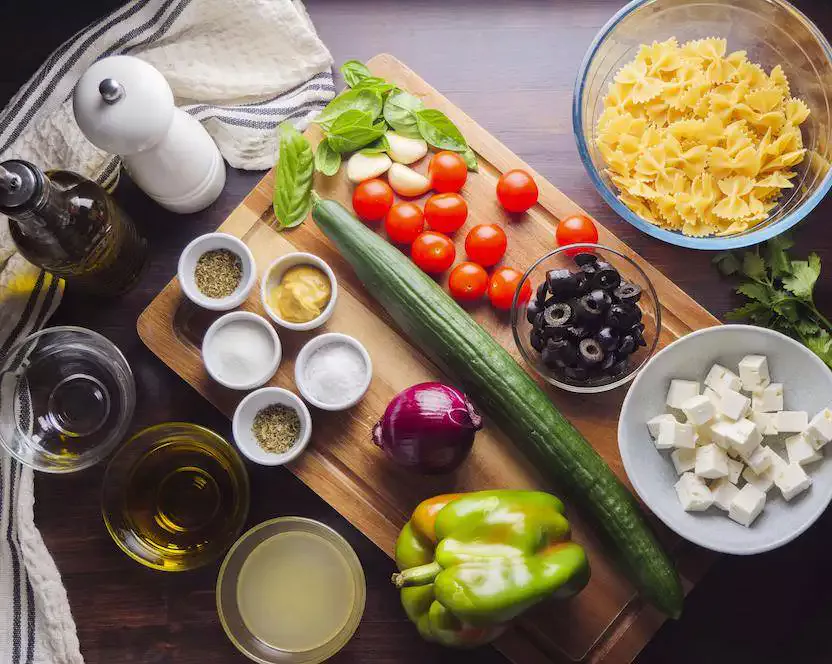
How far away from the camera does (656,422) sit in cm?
164

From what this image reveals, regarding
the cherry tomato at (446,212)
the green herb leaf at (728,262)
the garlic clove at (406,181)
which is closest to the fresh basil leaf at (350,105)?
the garlic clove at (406,181)

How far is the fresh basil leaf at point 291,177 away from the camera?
174 cm

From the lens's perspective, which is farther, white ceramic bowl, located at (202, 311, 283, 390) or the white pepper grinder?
white ceramic bowl, located at (202, 311, 283, 390)

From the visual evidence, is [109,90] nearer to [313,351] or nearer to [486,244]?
[313,351]

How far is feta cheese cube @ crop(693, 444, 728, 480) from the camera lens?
1599 millimetres

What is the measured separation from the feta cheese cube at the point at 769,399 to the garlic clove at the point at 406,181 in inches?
31.8

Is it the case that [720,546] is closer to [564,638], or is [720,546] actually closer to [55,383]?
[564,638]

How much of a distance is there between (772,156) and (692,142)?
0.17m

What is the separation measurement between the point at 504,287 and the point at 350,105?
0.51 meters

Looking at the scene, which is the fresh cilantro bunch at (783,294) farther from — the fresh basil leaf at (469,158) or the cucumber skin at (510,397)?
the fresh basil leaf at (469,158)

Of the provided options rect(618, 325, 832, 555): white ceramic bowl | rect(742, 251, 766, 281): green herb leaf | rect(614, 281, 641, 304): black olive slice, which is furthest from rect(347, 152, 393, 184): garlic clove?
rect(742, 251, 766, 281): green herb leaf

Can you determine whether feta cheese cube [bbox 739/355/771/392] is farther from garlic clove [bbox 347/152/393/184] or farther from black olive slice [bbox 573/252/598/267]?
garlic clove [bbox 347/152/393/184]

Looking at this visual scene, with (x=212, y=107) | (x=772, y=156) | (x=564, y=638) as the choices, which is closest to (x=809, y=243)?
(x=772, y=156)

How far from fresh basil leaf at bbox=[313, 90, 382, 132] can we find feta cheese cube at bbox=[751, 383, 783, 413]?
98 cm
